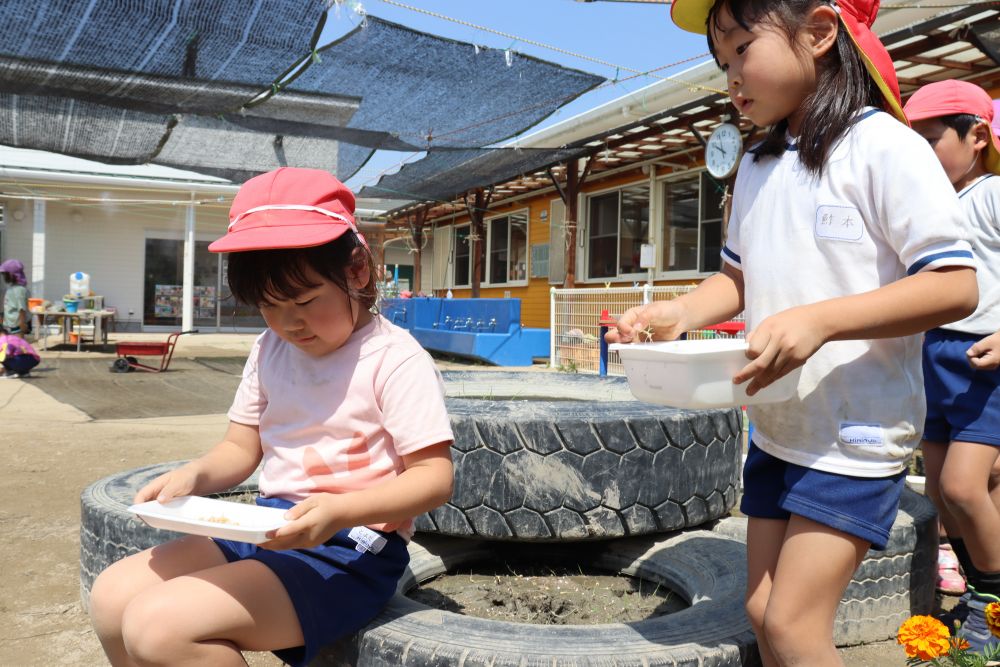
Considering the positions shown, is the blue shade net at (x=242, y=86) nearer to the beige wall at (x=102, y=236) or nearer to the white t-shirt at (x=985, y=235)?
the white t-shirt at (x=985, y=235)

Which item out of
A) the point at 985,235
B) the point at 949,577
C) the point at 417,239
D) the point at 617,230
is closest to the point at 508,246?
the point at 417,239

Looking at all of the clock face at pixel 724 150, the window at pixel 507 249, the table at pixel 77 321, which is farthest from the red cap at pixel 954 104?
the window at pixel 507 249

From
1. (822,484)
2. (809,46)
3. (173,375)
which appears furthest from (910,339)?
(173,375)

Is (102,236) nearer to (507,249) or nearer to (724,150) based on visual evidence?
(507,249)

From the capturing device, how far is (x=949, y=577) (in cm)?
239

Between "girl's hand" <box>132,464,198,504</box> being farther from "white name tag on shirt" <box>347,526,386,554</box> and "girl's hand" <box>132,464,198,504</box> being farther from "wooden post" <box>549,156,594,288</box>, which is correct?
"wooden post" <box>549,156,594,288</box>

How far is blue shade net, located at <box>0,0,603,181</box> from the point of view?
5.98 metres

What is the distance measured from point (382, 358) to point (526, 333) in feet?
33.3

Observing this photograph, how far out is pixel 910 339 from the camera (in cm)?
121

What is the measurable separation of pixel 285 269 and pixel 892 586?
1672mm

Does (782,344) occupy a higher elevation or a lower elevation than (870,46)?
lower

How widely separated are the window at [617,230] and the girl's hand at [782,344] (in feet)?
38.9

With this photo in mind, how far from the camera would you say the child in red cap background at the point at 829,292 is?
1.07 metres

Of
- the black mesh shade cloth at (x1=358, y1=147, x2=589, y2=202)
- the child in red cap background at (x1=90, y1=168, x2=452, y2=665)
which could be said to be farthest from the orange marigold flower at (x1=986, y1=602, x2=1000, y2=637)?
the black mesh shade cloth at (x1=358, y1=147, x2=589, y2=202)
